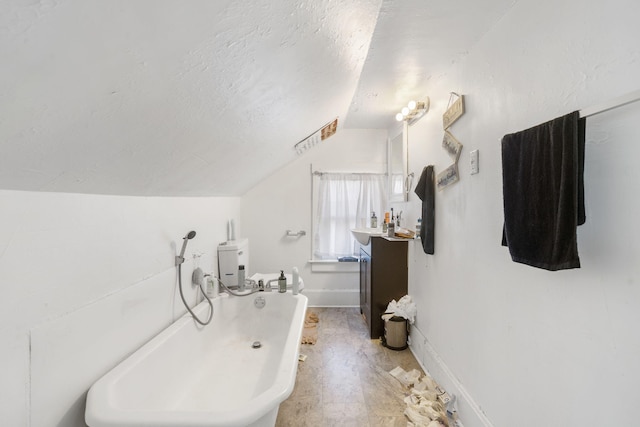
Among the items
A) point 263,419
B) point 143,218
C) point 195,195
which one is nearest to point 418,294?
point 263,419

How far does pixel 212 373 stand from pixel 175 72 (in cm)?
182

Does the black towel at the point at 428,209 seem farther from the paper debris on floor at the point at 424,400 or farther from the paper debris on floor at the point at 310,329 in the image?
the paper debris on floor at the point at 310,329

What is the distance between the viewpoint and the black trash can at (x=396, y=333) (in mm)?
2611

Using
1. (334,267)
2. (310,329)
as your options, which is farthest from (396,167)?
(310,329)

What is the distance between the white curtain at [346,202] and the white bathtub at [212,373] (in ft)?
4.65

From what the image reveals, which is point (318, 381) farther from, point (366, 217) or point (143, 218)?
point (366, 217)

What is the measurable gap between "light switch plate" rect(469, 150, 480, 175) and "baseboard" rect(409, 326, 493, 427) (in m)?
1.28

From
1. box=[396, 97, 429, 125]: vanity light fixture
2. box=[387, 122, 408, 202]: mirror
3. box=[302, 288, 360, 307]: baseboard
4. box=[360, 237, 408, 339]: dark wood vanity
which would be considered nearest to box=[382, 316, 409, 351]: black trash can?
box=[360, 237, 408, 339]: dark wood vanity

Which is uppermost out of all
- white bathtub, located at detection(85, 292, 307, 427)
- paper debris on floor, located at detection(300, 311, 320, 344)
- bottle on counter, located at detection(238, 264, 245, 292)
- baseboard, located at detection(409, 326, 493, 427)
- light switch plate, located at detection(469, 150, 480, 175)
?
light switch plate, located at detection(469, 150, 480, 175)

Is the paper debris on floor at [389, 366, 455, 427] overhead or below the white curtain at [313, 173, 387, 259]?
below

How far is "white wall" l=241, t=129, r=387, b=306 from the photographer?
11.9 ft

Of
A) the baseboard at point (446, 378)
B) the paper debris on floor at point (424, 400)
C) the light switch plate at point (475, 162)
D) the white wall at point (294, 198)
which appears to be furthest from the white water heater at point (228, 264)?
the light switch plate at point (475, 162)

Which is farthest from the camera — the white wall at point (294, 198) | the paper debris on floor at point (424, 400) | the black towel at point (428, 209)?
the white wall at point (294, 198)

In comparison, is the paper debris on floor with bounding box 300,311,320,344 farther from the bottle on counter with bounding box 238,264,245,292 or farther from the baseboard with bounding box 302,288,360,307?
the bottle on counter with bounding box 238,264,245,292
